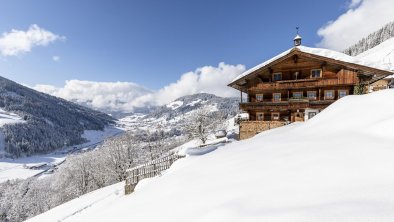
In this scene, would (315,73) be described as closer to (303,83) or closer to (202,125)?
(303,83)

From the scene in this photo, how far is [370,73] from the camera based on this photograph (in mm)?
24078

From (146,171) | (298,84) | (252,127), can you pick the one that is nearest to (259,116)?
(252,127)

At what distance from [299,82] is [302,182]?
24646mm

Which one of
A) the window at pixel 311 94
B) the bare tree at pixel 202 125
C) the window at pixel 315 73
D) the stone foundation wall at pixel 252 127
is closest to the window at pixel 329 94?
the window at pixel 311 94

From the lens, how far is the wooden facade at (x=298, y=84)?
25047mm

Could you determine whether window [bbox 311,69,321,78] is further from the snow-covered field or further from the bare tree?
the snow-covered field

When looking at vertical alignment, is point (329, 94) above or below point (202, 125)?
above

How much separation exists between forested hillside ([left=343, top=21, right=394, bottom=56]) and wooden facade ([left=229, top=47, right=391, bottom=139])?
5829 inches

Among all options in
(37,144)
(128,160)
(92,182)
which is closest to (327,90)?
(128,160)

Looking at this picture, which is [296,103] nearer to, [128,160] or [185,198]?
[185,198]

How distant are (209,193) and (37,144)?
21159 cm

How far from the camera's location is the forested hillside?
13941cm

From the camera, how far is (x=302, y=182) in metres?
4.46

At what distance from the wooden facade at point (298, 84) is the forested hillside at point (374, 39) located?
148m
